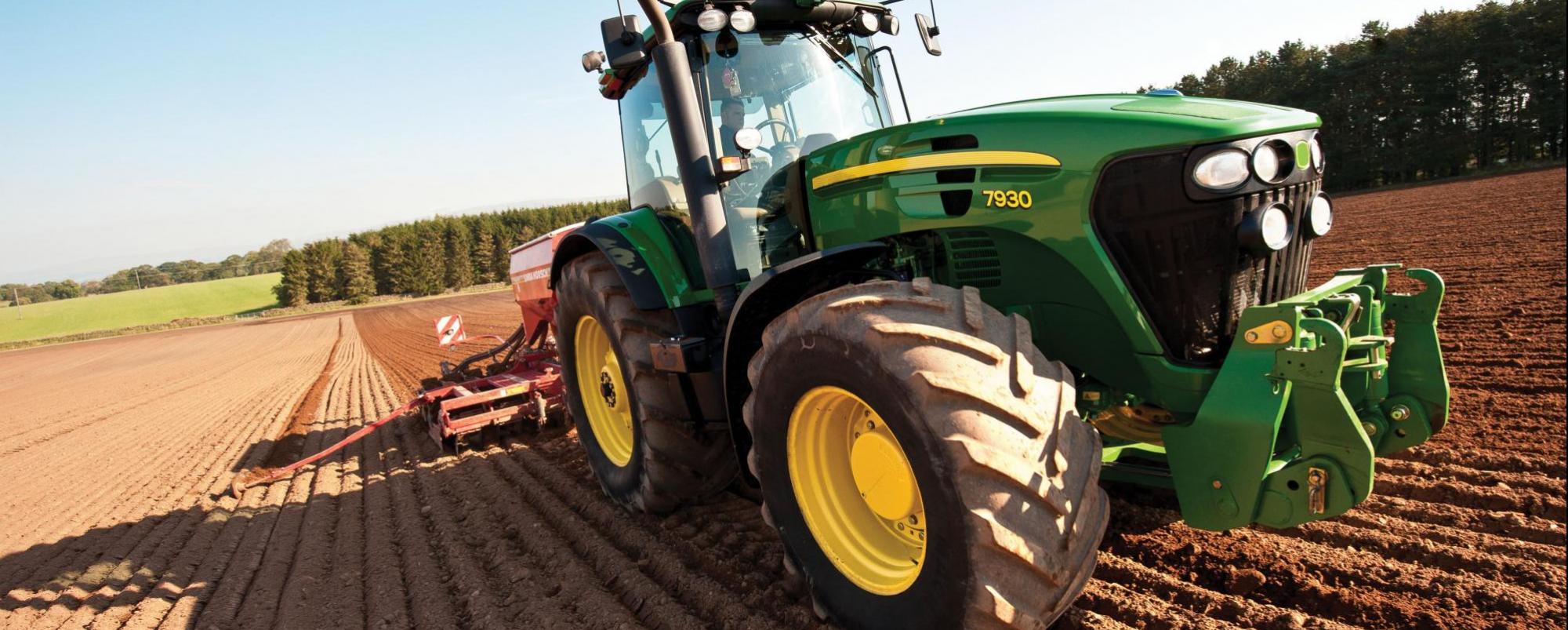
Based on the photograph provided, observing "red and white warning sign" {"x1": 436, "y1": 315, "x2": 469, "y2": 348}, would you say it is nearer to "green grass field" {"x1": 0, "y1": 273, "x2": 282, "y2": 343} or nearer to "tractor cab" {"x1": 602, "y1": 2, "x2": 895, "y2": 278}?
"tractor cab" {"x1": 602, "y1": 2, "x2": 895, "y2": 278}

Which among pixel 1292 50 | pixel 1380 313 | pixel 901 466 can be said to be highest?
pixel 1292 50

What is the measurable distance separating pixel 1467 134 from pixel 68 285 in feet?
368

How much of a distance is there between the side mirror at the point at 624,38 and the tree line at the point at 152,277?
286ft

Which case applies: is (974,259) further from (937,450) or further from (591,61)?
(591,61)

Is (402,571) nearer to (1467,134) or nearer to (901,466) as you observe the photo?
(901,466)

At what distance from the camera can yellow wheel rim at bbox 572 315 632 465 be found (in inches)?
168

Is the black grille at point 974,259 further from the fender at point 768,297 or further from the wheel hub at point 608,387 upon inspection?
the wheel hub at point 608,387

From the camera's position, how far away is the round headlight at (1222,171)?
218 cm

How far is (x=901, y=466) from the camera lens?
7.72 feet

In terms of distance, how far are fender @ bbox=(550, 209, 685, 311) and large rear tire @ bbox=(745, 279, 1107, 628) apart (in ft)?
3.74

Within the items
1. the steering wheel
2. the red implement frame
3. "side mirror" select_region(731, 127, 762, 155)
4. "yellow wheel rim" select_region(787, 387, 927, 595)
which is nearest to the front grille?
"yellow wheel rim" select_region(787, 387, 927, 595)

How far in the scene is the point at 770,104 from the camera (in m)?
3.45

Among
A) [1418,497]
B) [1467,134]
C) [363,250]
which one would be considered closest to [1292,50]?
[1467,134]

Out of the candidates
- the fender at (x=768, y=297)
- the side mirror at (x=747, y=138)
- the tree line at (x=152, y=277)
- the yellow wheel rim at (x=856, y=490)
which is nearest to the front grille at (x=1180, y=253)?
the fender at (x=768, y=297)
